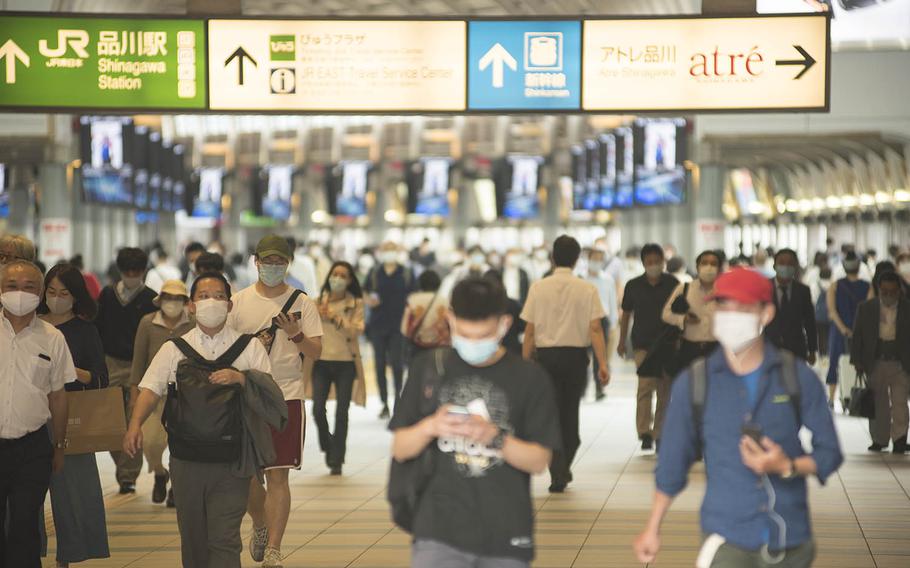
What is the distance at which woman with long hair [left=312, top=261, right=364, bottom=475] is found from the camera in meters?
10.8

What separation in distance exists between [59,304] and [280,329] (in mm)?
1160

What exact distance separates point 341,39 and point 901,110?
10164 mm

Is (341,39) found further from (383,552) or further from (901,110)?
(901,110)

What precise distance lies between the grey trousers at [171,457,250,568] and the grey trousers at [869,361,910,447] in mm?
7268

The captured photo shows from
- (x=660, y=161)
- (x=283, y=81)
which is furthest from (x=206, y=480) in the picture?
(x=660, y=161)

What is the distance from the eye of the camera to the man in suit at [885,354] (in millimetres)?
11703

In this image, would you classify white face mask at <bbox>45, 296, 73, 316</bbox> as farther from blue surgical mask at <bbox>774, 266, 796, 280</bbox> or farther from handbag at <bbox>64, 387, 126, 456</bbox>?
blue surgical mask at <bbox>774, 266, 796, 280</bbox>

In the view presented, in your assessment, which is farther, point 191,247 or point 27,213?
point 27,213

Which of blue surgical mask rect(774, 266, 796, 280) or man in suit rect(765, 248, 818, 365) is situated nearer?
man in suit rect(765, 248, 818, 365)

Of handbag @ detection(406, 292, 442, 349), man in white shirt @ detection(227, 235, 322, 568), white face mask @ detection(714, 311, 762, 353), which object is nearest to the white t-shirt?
man in white shirt @ detection(227, 235, 322, 568)

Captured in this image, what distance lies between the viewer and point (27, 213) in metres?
31.2

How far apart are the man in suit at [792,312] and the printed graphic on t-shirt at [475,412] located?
24.7 feet

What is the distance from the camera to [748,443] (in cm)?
396

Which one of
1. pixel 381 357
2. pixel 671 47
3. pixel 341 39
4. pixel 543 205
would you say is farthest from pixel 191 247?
pixel 543 205
